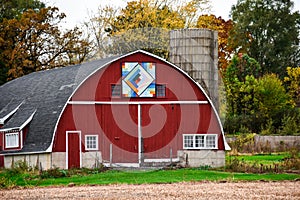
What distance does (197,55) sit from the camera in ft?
148

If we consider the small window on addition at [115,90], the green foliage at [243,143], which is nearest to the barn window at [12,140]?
the small window on addition at [115,90]

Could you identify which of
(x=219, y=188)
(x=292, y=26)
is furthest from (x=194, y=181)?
(x=292, y=26)

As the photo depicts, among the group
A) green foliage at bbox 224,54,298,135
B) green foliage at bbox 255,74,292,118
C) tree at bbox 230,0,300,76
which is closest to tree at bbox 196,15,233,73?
tree at bbox 230,0,300,76

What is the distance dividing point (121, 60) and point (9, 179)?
28.6ft

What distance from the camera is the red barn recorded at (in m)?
39.8

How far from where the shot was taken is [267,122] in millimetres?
59375

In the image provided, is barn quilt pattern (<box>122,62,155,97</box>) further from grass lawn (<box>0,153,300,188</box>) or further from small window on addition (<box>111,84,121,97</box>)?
grass lawn (<box>0,153,300,188</box>)

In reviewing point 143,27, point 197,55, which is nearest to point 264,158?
point 197,55

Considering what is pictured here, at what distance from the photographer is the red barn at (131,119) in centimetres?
3984

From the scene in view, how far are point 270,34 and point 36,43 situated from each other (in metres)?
27.4

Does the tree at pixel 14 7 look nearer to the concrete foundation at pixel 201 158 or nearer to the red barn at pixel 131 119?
the red barn at pixel 131 119

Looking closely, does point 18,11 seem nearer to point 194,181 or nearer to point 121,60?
point 121,60

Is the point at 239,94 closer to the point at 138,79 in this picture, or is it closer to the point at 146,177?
the point at 138,79

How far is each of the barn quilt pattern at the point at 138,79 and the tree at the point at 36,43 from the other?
2076cm
